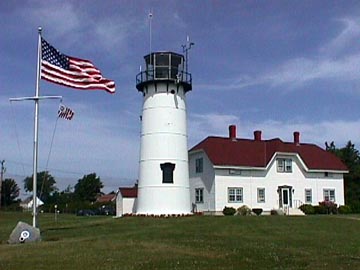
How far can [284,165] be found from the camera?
47.6 metres

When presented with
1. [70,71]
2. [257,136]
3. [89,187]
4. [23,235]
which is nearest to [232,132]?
[257,136]

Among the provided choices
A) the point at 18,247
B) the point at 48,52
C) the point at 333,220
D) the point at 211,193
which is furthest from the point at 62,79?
the point at 211,193

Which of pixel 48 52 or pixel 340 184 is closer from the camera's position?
pixel 48 52

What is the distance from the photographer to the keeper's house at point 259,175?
44344mm

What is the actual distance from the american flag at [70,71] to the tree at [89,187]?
8082cm

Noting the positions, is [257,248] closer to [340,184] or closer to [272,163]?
[272,163]

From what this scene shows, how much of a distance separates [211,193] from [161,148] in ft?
27.8

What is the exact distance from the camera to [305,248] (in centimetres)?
2017

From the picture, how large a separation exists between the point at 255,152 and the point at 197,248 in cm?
2866

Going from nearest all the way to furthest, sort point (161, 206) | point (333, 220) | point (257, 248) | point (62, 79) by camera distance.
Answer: point (257, 248), point (62, 79), point (333, 220), point (161, 206)

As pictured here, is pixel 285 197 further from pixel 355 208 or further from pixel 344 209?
pixel 355 208

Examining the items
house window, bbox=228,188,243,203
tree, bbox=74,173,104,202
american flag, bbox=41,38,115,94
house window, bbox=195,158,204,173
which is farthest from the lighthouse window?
tree, bbox=74,173,104,202

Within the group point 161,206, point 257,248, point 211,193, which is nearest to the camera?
point 257,248

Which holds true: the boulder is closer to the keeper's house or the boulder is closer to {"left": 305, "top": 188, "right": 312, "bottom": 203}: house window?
the keeper's house
